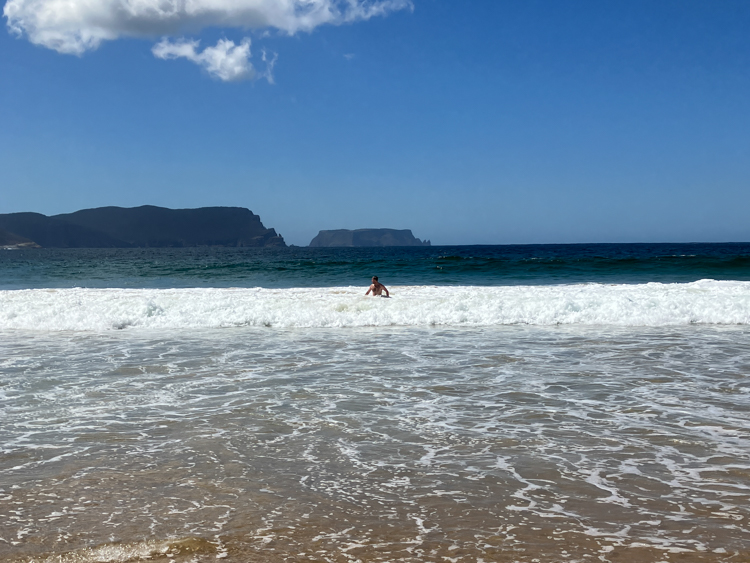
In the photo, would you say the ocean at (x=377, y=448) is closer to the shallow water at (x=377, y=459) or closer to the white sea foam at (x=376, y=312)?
the shallow water at (x=377, y=459)

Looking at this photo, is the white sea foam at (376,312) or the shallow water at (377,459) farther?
the white sea foam at (376,312)

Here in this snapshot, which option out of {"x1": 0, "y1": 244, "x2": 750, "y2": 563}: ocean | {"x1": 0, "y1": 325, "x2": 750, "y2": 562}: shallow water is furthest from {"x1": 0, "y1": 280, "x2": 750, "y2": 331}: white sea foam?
{"x1": 0, "y1": 325, "x2": 750, "y2": 562}: shallow water

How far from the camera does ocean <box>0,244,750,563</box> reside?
3438 mm

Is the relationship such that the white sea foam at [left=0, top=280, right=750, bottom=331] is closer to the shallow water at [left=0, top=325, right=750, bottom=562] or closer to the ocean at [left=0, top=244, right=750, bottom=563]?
the ocean at [left=0, top=244, right=750, bottom=563]

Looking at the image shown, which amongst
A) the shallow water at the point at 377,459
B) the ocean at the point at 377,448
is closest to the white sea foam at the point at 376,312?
the ocean at the point at 377,448

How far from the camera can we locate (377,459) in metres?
4.84

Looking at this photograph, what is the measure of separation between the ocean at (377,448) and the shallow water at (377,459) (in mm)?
22

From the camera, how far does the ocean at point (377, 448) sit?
3.44 metres

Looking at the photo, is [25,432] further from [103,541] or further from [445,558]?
[445,558]

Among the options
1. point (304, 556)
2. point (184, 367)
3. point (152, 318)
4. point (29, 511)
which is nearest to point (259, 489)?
point (304, 556)

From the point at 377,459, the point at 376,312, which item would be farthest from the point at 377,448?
the point at 376,312

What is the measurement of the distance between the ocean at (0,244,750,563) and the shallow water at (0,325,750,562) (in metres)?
0.02

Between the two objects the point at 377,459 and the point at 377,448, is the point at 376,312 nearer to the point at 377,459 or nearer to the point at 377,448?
the point at 377,448

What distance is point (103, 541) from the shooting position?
3.41 meters
